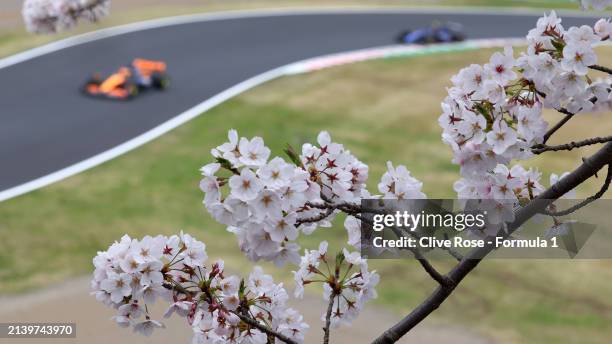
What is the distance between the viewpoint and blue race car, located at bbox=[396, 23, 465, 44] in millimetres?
32094

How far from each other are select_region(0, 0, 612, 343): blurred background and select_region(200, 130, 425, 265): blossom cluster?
9838 millimetres

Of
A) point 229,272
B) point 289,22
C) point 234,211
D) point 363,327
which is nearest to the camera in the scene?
point 234,211

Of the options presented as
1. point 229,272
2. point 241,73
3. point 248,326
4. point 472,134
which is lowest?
point 248,326

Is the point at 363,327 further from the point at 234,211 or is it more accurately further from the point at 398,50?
the point at 398,50

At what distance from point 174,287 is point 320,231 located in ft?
44.0

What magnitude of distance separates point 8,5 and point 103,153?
15.9 metres

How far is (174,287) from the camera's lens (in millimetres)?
4836

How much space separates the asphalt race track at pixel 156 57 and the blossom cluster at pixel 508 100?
17.1 metres

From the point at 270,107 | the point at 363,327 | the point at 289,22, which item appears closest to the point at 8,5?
the point at 289,22

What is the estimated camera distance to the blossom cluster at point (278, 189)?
13.2 feet

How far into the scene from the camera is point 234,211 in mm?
4082

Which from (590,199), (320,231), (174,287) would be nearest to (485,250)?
(590,199)

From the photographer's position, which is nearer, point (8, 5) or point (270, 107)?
point (270, 107)

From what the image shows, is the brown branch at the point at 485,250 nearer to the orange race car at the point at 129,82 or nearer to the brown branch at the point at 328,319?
→ the brown branch at the point at 328,319
